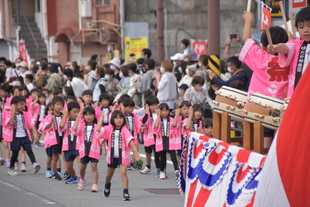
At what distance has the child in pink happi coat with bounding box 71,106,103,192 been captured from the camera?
32.3ft

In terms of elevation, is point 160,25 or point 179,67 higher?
point 160,25

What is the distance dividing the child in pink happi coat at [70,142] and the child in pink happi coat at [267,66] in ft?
17.8

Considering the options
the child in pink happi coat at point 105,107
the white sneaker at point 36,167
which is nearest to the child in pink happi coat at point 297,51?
the white sneaker at point 36,167

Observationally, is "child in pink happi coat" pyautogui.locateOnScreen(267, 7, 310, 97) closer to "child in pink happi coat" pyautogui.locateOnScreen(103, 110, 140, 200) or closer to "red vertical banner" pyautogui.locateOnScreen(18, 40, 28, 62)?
"child in pink happi coat" pyautogui.locateOnScreen(103, 110, 140, 200)

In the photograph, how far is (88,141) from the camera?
1005 centimetres

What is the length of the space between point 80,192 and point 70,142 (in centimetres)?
115

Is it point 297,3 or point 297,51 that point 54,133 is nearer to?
point 297,3

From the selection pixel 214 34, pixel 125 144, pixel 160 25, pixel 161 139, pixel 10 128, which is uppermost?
pixel 160 25

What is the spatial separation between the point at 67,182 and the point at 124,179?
199cm

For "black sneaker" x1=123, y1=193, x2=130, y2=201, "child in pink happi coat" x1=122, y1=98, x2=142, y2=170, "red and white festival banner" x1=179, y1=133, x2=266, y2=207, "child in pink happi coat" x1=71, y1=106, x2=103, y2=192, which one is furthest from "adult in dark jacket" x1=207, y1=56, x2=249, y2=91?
"red and white festival banner" x1=179, y1=133, x2=266, y2=207

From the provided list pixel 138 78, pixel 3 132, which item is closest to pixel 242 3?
pixel 138 78

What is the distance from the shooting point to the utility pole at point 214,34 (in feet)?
42.6

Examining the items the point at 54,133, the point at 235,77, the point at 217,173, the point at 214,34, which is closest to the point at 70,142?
the point at 54,133

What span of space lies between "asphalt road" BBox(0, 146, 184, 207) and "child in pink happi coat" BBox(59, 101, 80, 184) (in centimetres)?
26
